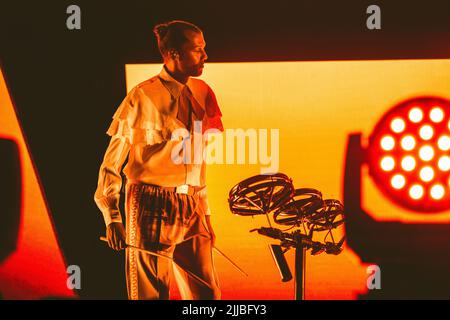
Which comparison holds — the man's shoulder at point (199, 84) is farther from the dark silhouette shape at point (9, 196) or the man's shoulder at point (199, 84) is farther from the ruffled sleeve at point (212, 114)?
the dark silhouette shape at point (9, 196)

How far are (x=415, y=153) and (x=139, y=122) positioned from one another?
4.45 ft

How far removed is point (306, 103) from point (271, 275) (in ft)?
2.85

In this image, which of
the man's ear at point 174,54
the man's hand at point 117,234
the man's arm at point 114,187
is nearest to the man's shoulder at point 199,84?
the man's ear at point 174,54

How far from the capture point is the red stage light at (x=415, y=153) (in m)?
2.97

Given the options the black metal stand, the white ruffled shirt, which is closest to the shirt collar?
the white ruffled shirt

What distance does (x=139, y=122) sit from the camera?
300cm

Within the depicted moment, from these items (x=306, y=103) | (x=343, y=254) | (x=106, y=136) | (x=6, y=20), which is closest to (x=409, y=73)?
(x=306, y=103)

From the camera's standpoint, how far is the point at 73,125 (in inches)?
121

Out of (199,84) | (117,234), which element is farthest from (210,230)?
(199,84)

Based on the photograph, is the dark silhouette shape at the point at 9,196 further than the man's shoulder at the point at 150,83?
Yes

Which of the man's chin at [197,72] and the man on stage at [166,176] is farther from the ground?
the man's chin at [197,72]

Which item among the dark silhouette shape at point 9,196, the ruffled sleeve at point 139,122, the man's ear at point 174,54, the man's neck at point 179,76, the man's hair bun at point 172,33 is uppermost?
the man's hair bun at point 172,33

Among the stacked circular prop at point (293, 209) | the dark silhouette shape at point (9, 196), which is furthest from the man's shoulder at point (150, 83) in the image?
the dark silhouette shape at point (9, 196)

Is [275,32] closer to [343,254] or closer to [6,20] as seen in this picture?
[343,254]
